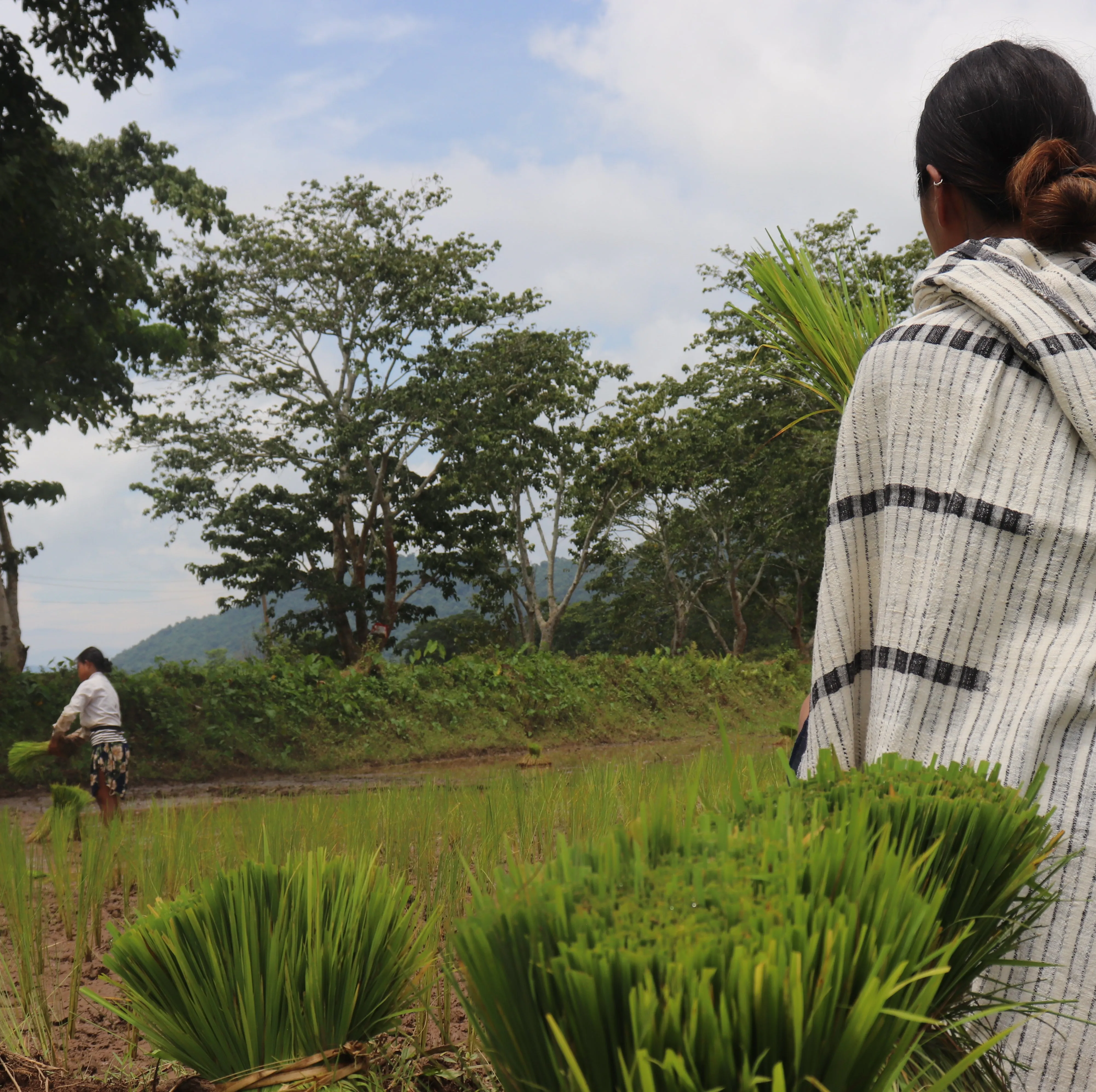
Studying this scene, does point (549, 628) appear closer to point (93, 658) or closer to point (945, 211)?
point (93, 658)

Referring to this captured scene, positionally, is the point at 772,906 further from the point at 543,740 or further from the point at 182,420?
the point at 182,420

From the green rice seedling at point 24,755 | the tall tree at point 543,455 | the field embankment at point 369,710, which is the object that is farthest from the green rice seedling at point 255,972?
the tall tree at point 543,455

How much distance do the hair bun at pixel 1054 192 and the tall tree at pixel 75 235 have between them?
868 cm

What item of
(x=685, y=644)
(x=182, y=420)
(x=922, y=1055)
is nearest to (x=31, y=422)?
(x=922, y=1055)

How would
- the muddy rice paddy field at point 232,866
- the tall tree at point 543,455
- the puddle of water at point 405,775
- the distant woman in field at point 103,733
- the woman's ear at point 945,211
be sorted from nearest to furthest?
the woman's ear at point 945,211 → the muddy rice paddy field at point 232,866 → the distant woman in field at point 103,733 → the puddle of water at point 405,775 → the tall tree at point 543,455

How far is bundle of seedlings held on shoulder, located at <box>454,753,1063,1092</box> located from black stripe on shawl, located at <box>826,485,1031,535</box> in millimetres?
424

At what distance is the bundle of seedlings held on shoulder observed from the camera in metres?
0.47

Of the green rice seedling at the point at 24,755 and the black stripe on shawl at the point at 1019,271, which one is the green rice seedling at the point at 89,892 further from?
the green rice seedling at the point at 24,755

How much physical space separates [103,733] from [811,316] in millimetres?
6352

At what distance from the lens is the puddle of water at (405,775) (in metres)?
8.73

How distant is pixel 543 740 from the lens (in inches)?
537

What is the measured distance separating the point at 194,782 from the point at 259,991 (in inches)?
400

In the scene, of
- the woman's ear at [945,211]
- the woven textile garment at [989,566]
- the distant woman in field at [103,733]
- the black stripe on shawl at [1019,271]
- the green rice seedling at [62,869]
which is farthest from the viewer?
the distant woman in field at [103,733]

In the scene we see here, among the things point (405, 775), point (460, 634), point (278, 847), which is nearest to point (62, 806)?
point (278, 847)
